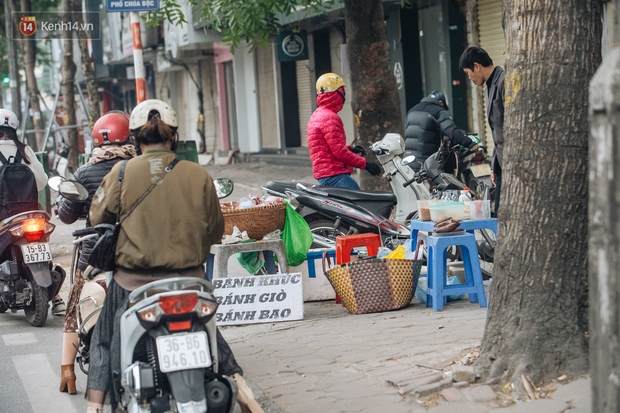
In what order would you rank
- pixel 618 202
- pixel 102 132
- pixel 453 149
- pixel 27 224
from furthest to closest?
pixel 453 149, pixel 27 224, pixel 102 132, pixel 618 202

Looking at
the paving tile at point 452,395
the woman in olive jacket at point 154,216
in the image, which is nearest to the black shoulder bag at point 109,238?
the woman in olive jacket at point 154,216

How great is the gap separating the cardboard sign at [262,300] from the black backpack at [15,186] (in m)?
1.99

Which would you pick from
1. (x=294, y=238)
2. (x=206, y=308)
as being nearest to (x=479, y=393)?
(x=206, y=308)

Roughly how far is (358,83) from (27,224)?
4.68 m

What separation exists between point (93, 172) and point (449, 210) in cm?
294

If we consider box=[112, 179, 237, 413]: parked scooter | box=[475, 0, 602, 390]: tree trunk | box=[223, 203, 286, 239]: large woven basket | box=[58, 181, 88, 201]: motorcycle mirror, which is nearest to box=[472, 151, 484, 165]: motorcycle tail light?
box=[223, 203, 286, 239]: large woven basket

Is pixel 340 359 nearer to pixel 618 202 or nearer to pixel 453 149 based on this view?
pixel 618 202

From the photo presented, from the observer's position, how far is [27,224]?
7.80 metres

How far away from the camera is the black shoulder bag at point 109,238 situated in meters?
4.38

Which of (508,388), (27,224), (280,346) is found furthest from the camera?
(27,224)

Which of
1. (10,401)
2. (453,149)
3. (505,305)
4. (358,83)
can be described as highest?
(358,83)

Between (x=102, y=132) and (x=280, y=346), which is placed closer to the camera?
(x=102, y=132)

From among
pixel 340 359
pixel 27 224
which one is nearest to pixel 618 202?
pixel 340 359

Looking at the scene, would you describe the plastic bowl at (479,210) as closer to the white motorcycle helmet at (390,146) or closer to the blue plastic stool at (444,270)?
the blue plastic stool at (444,270)
